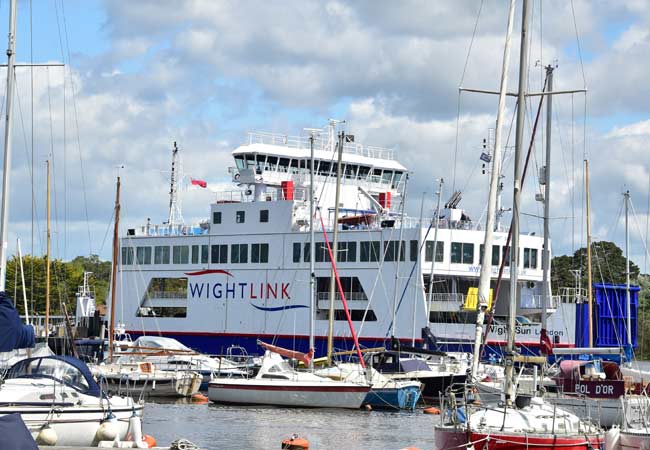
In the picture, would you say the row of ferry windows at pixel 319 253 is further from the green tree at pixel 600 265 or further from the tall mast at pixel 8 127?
the green tree at pixel 600 265

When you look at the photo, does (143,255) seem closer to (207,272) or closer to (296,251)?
(207,272)

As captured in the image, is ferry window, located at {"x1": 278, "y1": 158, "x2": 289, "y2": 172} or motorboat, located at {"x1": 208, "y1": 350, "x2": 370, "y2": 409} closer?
motorboat, located at {"x1": 208, "y1": 350, "x2": 370, "y2": 409}

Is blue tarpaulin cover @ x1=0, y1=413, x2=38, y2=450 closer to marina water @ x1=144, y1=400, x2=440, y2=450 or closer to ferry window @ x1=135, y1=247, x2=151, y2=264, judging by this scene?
marina water @ x1=144, y1=400, x2=440, y2=450

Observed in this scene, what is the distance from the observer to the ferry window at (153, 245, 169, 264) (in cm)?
5953

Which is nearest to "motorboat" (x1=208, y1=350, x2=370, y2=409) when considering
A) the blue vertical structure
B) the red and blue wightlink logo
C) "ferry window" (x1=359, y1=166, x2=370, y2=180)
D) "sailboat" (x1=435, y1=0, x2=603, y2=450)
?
the red and blue wightlink logo

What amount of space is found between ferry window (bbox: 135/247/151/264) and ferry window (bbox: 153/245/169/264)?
1.79ft

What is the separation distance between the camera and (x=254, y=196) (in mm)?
56438

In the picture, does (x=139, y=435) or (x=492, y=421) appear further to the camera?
(x=139, y=435)

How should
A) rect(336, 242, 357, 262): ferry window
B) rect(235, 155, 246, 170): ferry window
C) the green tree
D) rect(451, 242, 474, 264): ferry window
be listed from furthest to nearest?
the green tree, rect(235, 155, 246, 170): ferry window, rect(336, 242, 357, 262): ferry window, rect(451, 242, 474, 264): ferry window

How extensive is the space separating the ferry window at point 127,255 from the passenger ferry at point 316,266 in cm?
7

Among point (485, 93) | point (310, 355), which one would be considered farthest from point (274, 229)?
point (485, 93)

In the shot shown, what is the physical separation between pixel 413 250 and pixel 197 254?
12.8 m

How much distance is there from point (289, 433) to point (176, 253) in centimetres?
2752

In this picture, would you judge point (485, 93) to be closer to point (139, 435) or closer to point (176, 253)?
point (139, 435)
